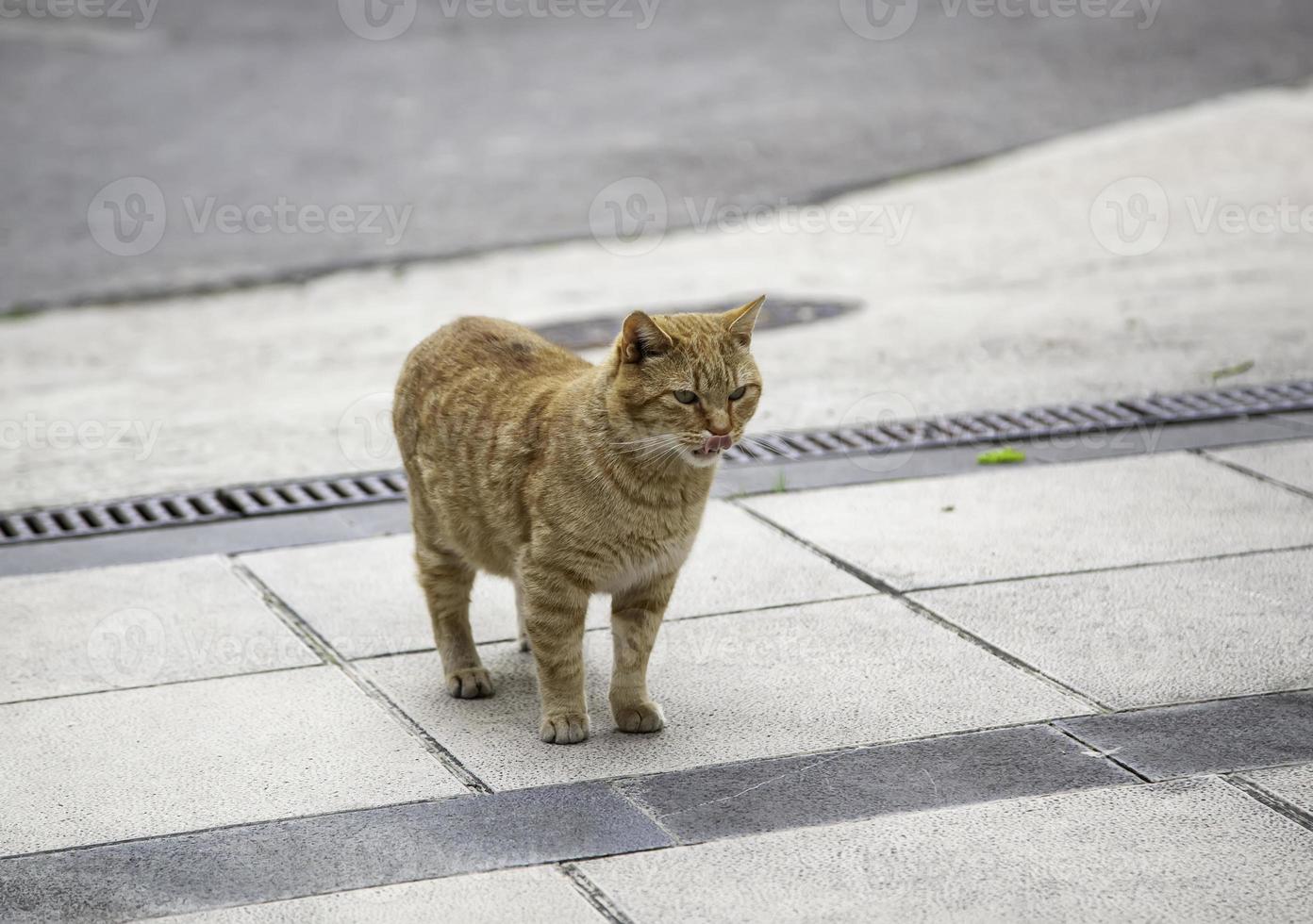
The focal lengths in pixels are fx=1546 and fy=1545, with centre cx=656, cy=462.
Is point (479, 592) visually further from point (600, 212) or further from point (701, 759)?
point (600, 212)

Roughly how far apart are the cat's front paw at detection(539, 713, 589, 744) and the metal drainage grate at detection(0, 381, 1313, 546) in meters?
2.15

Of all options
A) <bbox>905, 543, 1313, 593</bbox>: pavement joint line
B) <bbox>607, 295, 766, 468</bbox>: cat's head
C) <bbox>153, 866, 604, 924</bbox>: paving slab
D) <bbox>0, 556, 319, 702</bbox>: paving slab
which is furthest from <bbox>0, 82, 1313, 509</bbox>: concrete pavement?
<bbox>153, 866, 604, 924</bbox>: paving slab

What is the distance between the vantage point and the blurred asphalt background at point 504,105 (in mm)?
10195

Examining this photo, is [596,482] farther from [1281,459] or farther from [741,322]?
[1281,459]

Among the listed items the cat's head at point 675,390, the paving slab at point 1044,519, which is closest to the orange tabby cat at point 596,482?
the cat's head at point 675,390

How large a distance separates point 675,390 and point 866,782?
1.05 metres

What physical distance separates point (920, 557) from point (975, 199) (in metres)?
5.86

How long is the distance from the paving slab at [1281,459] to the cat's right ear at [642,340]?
2.97 meters

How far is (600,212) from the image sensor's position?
10344 millimetres

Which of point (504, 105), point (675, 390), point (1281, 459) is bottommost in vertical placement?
point (1281, 459)

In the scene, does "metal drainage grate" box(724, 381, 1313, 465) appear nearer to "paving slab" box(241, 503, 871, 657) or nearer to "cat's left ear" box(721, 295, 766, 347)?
"paving slab" box(241, 503, 871, 657)

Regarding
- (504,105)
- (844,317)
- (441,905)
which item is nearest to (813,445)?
(844,317)

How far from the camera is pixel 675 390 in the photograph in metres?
3.80

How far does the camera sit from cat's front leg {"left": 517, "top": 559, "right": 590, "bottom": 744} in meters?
3.93
